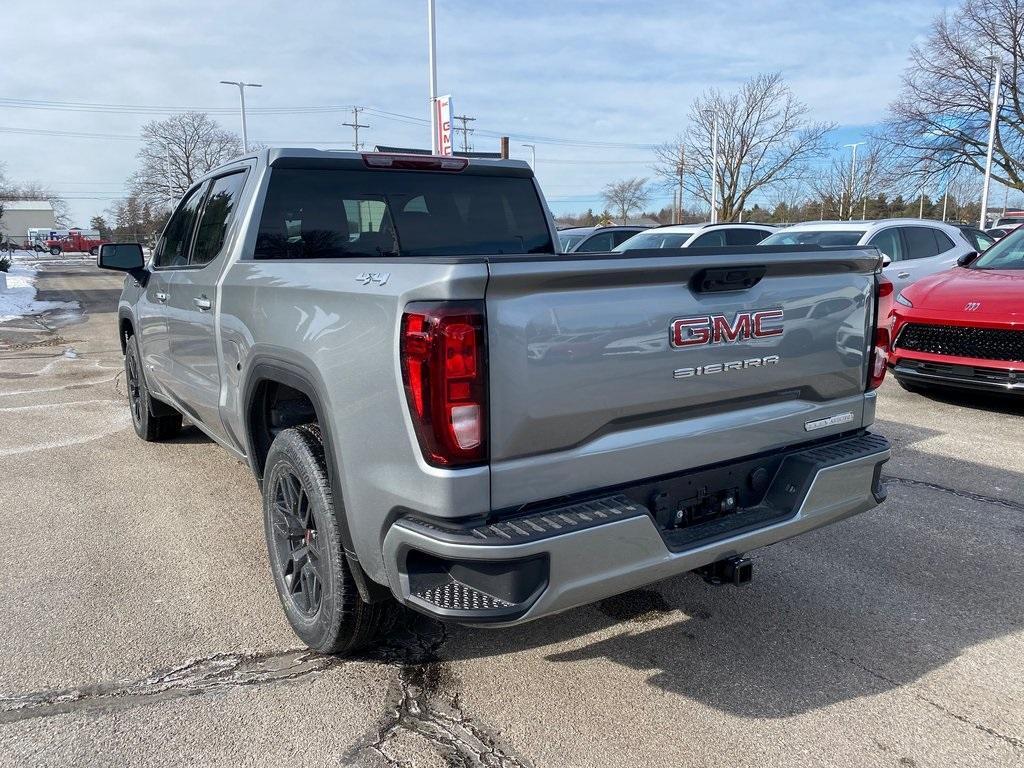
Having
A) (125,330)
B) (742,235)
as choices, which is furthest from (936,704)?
(742,235)

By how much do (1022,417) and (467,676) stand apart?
5982 millimetres

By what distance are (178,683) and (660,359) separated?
2136 millimetres

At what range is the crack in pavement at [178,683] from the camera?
2.71 metres

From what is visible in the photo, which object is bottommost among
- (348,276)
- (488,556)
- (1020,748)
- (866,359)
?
(1020,748)

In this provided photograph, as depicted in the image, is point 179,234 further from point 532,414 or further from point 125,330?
point 532,414

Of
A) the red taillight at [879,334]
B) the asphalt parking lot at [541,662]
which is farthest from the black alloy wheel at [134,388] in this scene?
the red taillight at [879,334]

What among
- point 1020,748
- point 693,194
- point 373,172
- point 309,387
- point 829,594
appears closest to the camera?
point 1020,748

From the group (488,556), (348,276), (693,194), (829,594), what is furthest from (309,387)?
(693,194)

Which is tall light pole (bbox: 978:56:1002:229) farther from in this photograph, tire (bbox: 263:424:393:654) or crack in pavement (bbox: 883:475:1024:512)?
tire (bbox: 263:424:393:654)

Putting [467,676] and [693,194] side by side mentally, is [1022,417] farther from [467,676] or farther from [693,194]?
[693,194]

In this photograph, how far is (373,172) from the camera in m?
3.94

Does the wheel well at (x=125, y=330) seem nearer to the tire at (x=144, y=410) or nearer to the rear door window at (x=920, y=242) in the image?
the tire at (x=144, y=410)

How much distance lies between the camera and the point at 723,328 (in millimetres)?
2578

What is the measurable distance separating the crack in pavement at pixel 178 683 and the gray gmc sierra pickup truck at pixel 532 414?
0.11m
